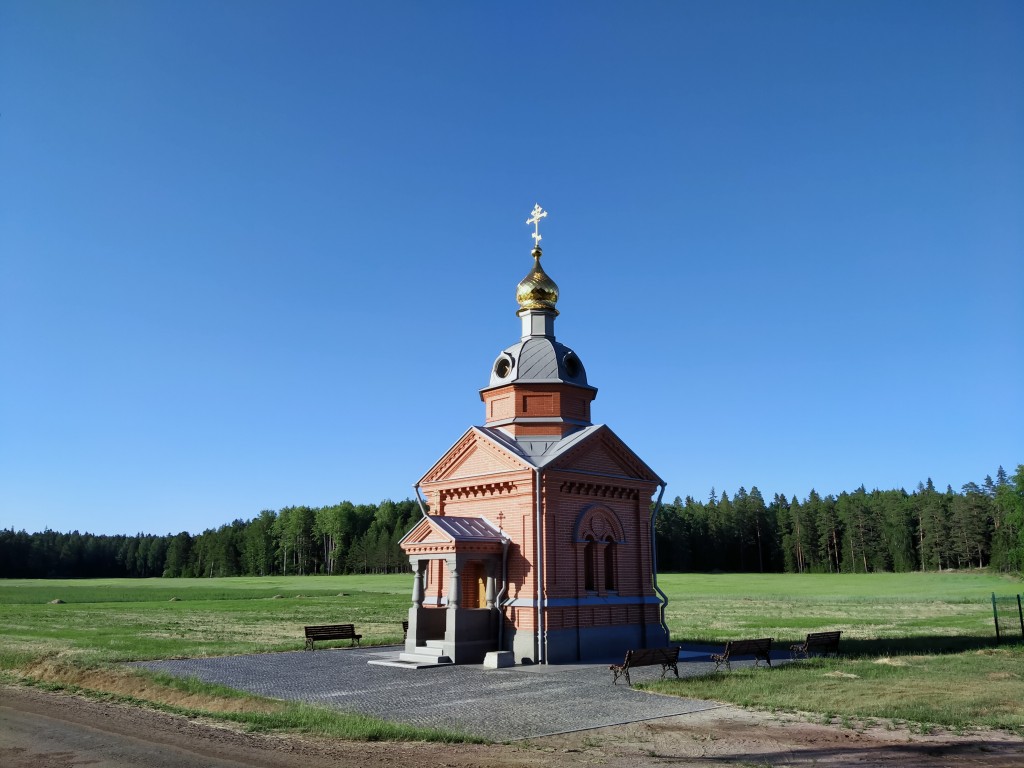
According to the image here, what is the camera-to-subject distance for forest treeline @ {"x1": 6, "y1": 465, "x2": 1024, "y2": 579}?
327 feet

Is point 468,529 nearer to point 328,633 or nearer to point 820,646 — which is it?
point 328,633

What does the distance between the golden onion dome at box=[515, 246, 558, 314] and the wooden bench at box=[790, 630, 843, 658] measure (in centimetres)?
1351

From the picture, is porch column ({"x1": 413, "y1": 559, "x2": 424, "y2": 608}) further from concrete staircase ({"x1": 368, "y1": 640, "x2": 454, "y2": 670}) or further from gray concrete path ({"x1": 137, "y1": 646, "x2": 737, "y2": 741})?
gray concrete path ({"x1": 137, "y1": 646, "x2": 737, "y2": 741})

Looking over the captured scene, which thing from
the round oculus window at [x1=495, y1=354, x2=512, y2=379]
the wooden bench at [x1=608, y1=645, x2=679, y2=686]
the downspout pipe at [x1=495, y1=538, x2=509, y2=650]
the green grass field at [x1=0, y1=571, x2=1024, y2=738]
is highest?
the round oculus window at [x1=495, y1=354, x2=512, y2=379]

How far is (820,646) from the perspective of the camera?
23562mm

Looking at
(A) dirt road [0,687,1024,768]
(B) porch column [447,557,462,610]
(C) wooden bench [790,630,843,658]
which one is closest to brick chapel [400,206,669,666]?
(B) porch column [447,557,462,610]

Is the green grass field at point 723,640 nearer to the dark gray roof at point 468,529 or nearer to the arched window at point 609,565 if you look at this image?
the arched window at point 609,565

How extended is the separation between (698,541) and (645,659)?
334 feet

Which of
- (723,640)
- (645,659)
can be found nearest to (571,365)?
(645,659)

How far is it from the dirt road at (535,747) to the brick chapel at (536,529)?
9.69 meters

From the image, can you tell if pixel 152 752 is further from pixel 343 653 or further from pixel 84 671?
pixel 343 653

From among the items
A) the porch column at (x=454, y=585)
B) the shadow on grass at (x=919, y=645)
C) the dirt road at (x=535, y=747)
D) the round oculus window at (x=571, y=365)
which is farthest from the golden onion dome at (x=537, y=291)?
the dirt road at (x=535, y=747)

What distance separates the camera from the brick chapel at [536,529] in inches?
921

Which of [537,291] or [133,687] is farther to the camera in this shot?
[537,291]
